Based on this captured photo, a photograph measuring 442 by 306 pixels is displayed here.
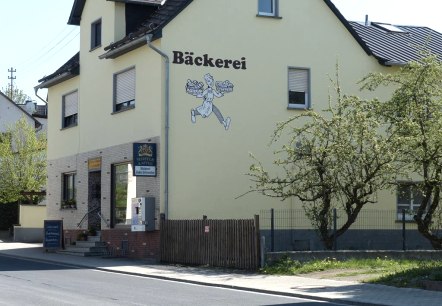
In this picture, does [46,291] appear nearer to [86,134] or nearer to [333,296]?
[333,296]

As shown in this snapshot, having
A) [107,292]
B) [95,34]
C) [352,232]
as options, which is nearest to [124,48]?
[95,34]

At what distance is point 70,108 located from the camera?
35.7 meters

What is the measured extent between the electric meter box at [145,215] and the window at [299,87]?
646 centimetres

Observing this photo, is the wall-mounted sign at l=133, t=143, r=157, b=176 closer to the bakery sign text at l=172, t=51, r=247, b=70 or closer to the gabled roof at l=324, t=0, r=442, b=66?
the bakery sign text at l=172, t=51, r=247, b=70

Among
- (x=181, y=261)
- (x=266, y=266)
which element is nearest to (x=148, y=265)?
(x=181, y=261)

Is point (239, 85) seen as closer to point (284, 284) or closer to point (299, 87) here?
point (299, 87)

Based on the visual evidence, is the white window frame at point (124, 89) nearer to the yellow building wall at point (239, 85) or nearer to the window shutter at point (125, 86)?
the window shutter at point (125, 86)

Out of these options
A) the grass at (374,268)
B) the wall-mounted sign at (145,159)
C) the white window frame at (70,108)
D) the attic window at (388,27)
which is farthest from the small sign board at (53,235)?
the attic window at (388,27)

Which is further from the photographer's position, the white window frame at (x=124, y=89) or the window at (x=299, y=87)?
the window at (x=299, y=87)

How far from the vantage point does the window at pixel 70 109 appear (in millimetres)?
35156

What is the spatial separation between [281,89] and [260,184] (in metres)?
4.47

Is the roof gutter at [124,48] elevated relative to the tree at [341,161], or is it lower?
elevated

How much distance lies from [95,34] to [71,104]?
11.8 feet

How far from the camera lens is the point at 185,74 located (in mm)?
28359
